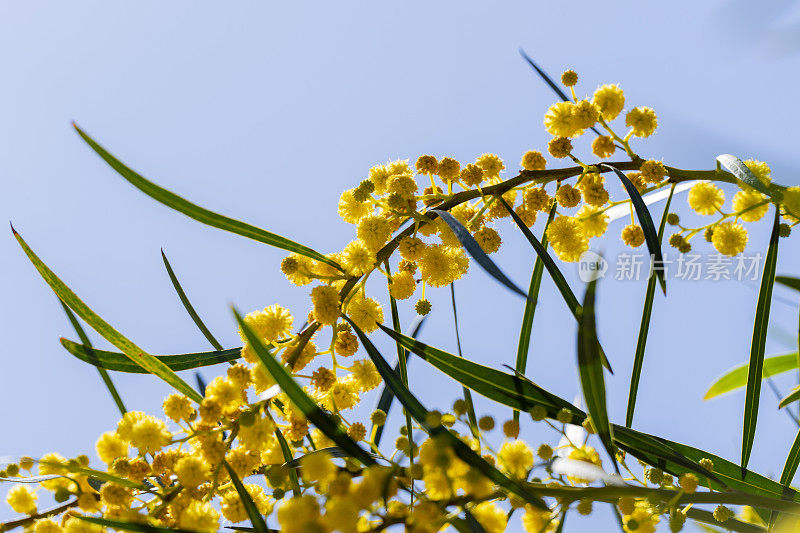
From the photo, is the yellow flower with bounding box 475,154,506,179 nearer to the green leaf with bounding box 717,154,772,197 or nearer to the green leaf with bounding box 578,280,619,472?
the green leaf with bounding box 717,154,772,197

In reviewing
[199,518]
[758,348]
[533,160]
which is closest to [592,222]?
[533,160]

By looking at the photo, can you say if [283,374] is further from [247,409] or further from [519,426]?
[519,426]

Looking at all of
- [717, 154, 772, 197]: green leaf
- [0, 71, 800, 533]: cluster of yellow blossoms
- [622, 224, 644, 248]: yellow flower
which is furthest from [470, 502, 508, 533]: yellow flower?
[622, 224, 644, 248]: yellow flower

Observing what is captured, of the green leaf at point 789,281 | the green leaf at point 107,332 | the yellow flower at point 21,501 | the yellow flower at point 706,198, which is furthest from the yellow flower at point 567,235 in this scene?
the yellow flower at point 21,501

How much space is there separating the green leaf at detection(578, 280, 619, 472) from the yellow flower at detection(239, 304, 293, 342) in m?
0.69

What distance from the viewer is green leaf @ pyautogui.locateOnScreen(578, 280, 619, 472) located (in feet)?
3.13

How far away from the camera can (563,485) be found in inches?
43.6

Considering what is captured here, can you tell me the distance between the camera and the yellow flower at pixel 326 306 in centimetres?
131

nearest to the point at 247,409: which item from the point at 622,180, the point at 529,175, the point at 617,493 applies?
the point at 617,493

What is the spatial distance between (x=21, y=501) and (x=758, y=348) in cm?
168

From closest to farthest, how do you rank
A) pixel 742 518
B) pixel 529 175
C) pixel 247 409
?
pixel 247 409 → pixel 742 518 → pixel 529 175

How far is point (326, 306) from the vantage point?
1314 millimetres

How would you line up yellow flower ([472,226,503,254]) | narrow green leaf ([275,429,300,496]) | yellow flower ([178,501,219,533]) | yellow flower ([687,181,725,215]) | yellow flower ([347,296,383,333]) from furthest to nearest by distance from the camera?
yellow flower ([687,181,725,215]) → yellow flower ([472,226,503,254]) → yellow flower ([347,296,383,333]) → narrow green leaf ([275,429,300,496]) → yellow flower ([178,501,219,533])

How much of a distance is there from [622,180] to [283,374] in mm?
973
